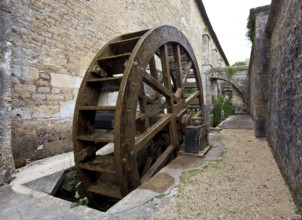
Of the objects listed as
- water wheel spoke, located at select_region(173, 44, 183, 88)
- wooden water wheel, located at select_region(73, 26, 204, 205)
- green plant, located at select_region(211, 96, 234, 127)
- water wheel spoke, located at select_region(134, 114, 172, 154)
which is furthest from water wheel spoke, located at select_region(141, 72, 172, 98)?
green plant, located at select_region(211, 96, 234, 127)

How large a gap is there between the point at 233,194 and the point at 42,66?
329 centimetres

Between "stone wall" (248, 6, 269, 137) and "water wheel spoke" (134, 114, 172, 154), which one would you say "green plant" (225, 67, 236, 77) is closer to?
"stone wall" (248, 6, 269, 137)

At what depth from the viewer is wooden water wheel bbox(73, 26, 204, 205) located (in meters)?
2.21

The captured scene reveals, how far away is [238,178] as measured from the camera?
222 centimetres

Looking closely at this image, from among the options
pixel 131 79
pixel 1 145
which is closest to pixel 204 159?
pixel 131 79

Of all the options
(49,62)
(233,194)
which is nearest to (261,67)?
(233,194)

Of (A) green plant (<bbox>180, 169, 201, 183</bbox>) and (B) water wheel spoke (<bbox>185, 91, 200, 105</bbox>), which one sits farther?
(B) water wheel spoke (<bbox>185, 91, 200, 105</bbox>)

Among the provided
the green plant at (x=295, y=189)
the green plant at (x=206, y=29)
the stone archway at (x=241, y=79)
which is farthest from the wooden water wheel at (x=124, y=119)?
the green plant at (x=206, y=29)

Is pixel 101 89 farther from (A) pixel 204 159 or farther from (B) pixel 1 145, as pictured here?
(A) pixel 204 159

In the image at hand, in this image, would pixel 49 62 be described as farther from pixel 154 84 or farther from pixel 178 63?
pixel 178 63

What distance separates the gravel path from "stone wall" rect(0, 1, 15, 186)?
178 cm

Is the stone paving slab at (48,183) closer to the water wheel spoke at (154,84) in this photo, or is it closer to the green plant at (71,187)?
the green plant at (71,187)

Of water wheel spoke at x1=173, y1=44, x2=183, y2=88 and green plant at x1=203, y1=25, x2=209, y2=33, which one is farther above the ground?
green plant at x1=203, y1=25, x2=209, y2=33

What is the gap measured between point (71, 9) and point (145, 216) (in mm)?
3864
